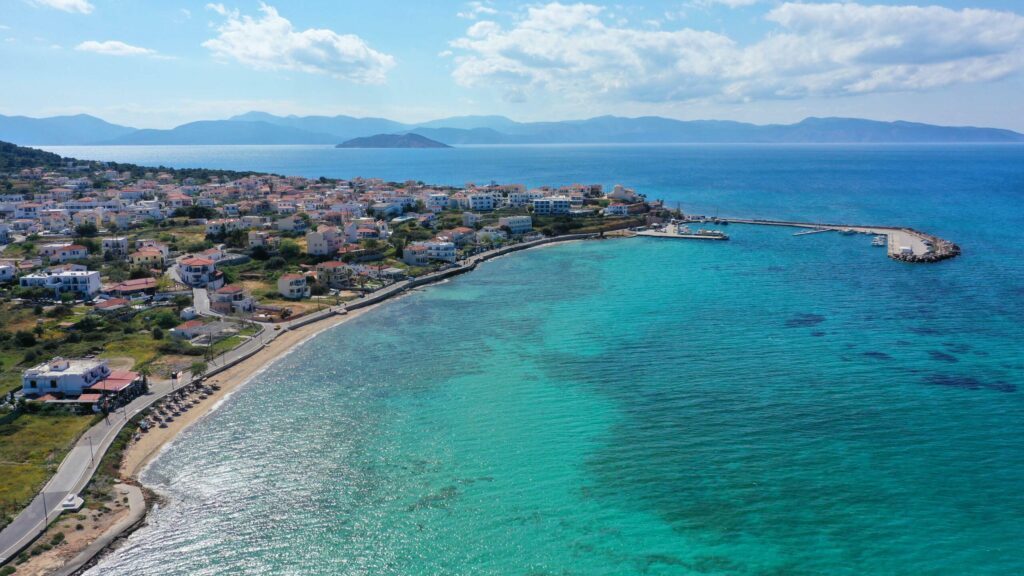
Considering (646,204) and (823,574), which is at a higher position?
(646,204)

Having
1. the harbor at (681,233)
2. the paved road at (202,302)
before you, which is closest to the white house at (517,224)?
the harbor at (681,233)

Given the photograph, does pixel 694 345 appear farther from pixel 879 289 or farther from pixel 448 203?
pixel 448 203

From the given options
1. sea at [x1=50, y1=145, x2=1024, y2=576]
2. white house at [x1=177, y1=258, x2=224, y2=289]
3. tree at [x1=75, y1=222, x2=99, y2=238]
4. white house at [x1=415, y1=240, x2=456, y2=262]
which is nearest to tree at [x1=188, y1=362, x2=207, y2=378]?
sea at [x1=50, y1=145, x2=1024, y2=576]

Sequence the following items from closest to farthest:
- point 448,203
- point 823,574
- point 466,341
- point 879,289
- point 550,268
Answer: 1. point 823,574
2. point 466,341
3. point 879,289
4. point 550,268
5. point 448,203

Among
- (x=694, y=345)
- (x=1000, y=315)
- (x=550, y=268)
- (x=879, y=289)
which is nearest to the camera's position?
(x=694, y=345)

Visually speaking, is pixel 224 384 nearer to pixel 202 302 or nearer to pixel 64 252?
pixel 202 302

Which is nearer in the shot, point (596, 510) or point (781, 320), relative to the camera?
point (596, 510)

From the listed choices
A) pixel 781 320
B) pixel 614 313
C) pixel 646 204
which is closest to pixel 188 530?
pixel 614 313
